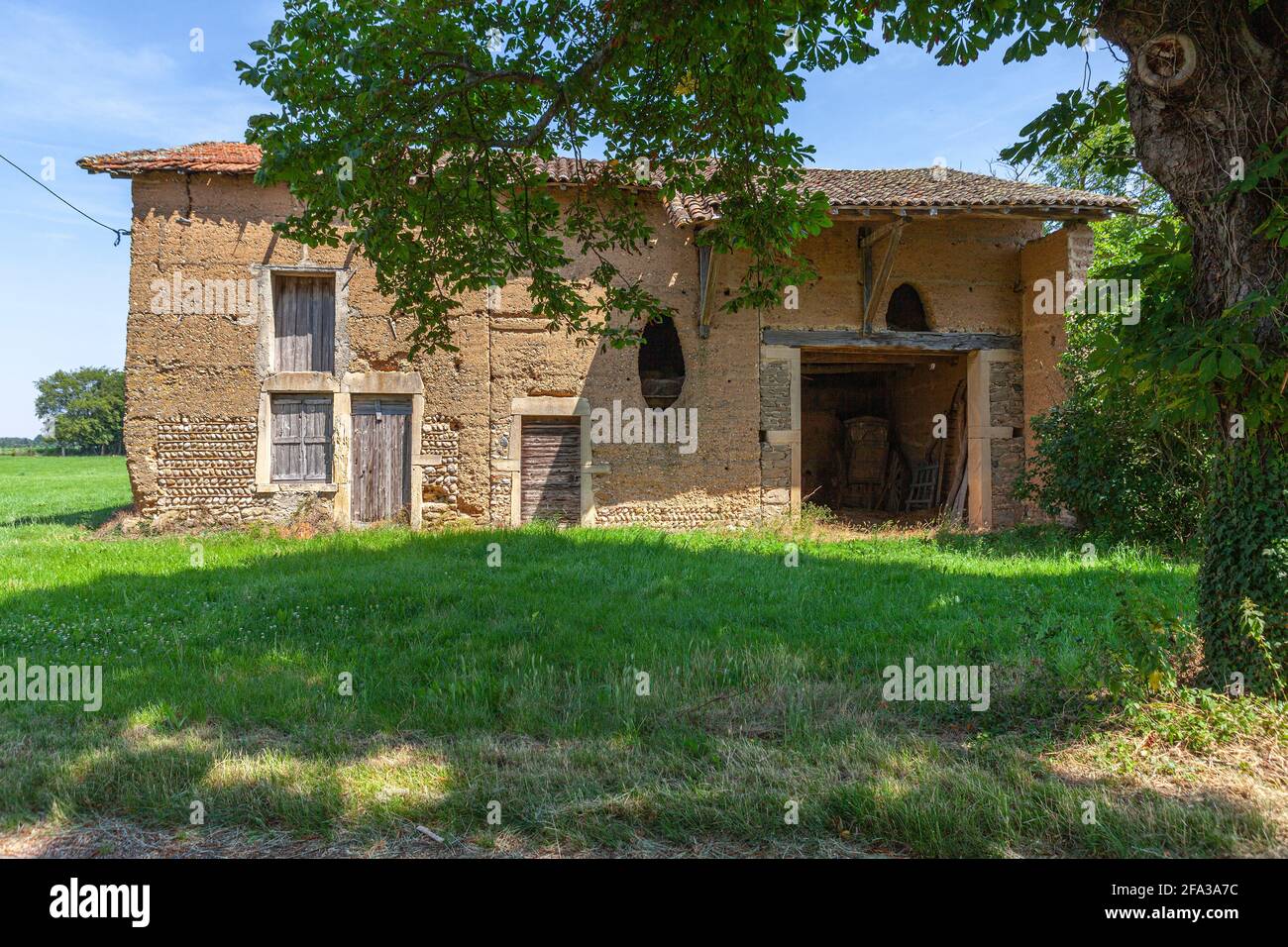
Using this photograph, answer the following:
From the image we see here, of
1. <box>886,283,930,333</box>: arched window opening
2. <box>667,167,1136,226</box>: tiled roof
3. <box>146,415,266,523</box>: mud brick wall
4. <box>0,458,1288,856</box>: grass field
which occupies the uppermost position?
<box>667,167,1136,226</box>: tiled roof

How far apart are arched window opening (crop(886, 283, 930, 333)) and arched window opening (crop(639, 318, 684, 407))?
3.72 meters

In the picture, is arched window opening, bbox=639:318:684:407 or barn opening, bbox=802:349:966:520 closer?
arched window opening, bbox=639:318:684:407

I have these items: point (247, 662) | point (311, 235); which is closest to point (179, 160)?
point (311, 235)

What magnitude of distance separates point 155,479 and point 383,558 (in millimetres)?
5483

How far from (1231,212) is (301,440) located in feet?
39.0

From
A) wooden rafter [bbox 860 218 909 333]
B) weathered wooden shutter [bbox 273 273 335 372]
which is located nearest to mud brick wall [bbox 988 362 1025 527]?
wooden rafter [bbox 860 218 909 333]

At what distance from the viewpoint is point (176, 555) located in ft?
30.9

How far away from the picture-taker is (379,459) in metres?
12.4

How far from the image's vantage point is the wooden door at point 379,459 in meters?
12.4

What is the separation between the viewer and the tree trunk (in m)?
4.00

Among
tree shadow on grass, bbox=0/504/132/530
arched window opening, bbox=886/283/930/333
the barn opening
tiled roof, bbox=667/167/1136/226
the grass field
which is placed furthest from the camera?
the barn opening

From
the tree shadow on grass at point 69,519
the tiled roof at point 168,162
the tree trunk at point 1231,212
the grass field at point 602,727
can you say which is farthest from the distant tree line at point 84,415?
the tree trunk at point 1231,212

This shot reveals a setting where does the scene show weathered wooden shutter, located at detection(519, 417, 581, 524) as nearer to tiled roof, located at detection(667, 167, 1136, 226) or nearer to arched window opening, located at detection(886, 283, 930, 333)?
tiled roof, located at detection(667, 167, 1136, 226)

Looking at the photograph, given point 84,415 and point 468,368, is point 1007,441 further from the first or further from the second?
point 84,415
